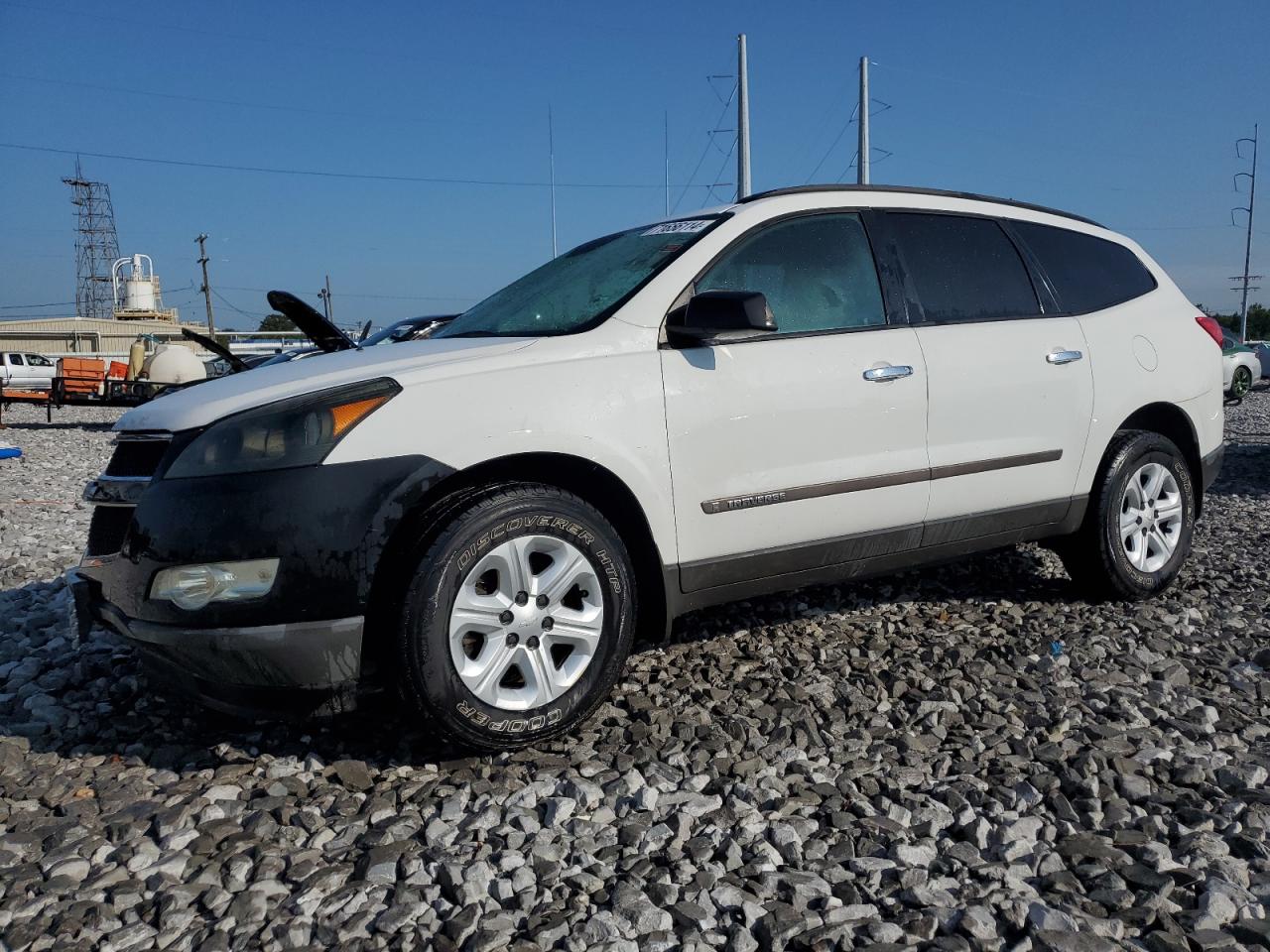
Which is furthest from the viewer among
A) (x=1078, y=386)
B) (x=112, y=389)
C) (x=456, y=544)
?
(x=112, y=389)

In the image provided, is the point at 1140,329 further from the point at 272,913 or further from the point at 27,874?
the point at 27,874

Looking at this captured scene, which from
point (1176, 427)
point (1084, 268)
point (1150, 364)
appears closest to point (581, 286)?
point (1084, 268)

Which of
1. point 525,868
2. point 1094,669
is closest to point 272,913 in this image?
point 525,868

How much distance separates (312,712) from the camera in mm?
2771

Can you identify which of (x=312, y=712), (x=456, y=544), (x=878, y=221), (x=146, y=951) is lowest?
(x=146, y=951)

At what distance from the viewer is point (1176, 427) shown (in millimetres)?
4703

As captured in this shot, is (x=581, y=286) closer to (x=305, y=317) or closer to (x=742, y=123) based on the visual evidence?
(x=305, y=317)

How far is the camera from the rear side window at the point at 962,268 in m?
3.90

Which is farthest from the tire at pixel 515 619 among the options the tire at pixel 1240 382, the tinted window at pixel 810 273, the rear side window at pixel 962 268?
the tire at pixel 1240 382

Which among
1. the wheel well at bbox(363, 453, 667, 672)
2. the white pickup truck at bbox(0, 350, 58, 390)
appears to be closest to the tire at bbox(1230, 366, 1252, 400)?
the wheel well at bbox(363, 453, 667, 672)

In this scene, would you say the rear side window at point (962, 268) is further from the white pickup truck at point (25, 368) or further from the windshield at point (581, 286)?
the white pickup truck at point (25, 368)

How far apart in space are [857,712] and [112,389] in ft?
64.6

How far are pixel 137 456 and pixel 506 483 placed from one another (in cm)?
113

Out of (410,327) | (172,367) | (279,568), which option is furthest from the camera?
(172,367)
